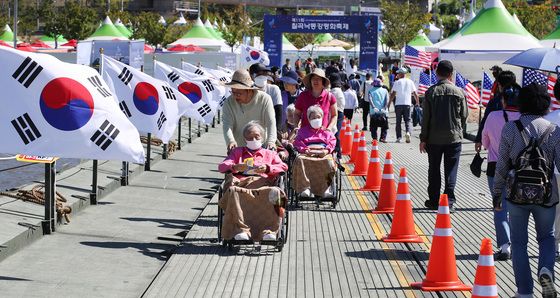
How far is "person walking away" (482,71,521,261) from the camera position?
1123 centimetres

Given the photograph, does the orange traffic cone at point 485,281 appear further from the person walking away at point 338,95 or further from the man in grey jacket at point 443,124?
the person walking away at point 338,95

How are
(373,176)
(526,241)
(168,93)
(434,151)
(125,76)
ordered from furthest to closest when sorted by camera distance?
(373,176) → (168,93) → (125,76) → (434,151) → (526,241)

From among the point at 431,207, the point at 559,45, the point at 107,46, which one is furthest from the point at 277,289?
the point at 559,45

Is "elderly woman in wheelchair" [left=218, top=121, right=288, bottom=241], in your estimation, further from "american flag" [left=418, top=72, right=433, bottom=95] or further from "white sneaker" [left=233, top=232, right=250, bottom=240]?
"american flag" [left=418, top=72, right=433, bottom=95]

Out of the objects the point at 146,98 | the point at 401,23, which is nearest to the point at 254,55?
the point at 146,98

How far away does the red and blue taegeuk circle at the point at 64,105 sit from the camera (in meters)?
10.3

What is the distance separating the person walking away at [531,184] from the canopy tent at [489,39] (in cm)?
2615

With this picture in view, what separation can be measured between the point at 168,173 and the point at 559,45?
1237 centimetres

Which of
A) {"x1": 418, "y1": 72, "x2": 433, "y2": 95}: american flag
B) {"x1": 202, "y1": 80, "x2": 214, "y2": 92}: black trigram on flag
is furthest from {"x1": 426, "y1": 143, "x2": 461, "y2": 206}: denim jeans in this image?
{"x1": 418, "y1": 72, "x2": 433, "y2": 95}: american flag

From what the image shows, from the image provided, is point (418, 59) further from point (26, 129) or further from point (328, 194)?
point (26, 129)

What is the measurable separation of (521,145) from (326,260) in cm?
287

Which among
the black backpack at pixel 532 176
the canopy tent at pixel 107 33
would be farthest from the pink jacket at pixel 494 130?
the canopy tent at pixel 107 33

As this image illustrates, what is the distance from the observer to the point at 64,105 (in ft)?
34.0

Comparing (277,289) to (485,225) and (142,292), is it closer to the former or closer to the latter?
(142,292)
